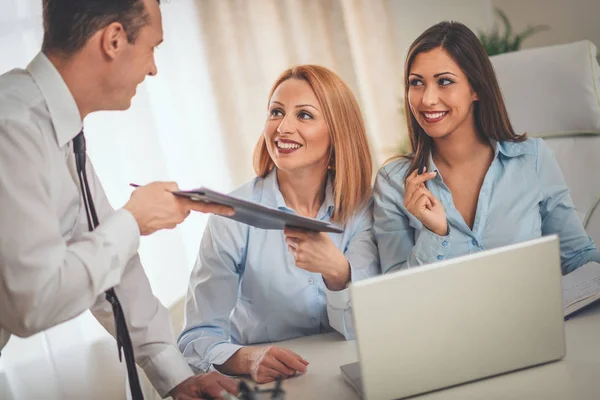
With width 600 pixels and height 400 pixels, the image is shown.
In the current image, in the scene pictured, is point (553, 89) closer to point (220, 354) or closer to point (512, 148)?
point (512, 148)

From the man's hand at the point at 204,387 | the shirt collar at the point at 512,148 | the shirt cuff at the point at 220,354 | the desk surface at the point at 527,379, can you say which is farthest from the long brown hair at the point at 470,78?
the man's hand at the point at 204,387

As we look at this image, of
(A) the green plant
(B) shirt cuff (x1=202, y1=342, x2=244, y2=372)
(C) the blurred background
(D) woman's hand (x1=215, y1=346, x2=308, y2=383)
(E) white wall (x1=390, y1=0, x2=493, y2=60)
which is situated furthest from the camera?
(E) white wall (x1=390, y1=0, x2=493, y2=60)

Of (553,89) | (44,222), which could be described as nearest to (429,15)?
(553,89)

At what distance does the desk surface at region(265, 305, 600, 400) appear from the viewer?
3.88ft

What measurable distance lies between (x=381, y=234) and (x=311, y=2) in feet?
6.46

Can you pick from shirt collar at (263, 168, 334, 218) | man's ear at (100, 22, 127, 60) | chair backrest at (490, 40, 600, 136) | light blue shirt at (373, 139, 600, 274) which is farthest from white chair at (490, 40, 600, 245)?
man's ear at (100, 22, 127, 60)

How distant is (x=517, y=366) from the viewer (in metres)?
1.27

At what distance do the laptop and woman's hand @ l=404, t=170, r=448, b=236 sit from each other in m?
0.44

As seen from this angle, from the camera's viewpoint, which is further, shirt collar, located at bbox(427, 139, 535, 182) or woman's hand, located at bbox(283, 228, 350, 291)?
shirt collar, located at bbox(427, 139, 535, 182)

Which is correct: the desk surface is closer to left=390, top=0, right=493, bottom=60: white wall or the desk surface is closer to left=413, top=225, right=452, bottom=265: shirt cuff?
left=413, top=225, right=452, bottom=265: shirt cuff

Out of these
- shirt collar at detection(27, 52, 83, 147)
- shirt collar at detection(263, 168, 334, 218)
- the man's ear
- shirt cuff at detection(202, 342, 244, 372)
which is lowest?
shirt cuff at detection(202, 342, 244, 372)

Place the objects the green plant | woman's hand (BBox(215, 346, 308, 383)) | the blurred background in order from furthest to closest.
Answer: the green plant < the blurred background < woman's hand (BBox(215, 346, 308, 383))

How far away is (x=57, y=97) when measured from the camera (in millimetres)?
1298

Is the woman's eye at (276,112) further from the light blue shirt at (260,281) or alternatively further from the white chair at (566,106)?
the white chair at (566,106)
